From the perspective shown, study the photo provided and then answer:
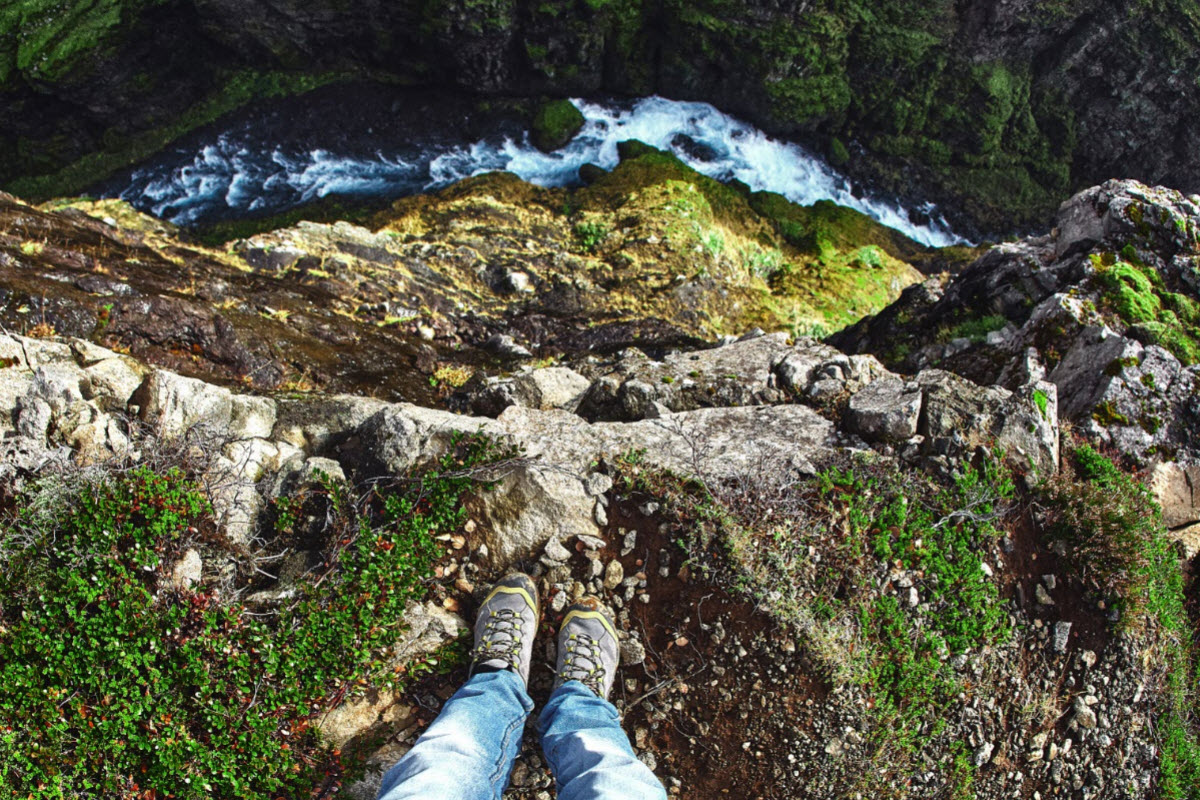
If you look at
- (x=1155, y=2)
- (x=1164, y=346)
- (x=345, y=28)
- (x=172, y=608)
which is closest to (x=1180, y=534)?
(x=1164, y=346)

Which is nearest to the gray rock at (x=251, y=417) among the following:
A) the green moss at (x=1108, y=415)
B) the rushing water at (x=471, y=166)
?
the green moss at (x=1108, y=415)

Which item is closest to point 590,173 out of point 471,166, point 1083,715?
point 471,166

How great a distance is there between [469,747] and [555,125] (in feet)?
78.3

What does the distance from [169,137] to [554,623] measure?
27609 mm

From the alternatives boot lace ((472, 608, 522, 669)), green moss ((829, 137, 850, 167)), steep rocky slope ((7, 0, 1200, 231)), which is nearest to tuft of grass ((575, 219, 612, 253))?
steep rocky slope ((7, 0, 1200, 231))

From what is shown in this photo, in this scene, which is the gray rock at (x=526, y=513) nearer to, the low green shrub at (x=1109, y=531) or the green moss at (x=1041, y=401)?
the low green shrub at (x=1109, y=531)

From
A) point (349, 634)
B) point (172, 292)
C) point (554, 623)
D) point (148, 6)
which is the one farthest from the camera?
point (148, 6)

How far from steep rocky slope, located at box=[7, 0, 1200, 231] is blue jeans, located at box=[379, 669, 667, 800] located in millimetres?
24887

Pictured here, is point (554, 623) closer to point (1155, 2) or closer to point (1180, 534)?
point (1180, 534)

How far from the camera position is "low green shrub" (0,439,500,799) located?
4227mm

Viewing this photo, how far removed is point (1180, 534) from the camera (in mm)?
6621

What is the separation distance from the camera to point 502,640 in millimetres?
5086

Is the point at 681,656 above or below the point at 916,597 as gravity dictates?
below

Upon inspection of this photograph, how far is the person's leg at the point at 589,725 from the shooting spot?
387 centimetres
